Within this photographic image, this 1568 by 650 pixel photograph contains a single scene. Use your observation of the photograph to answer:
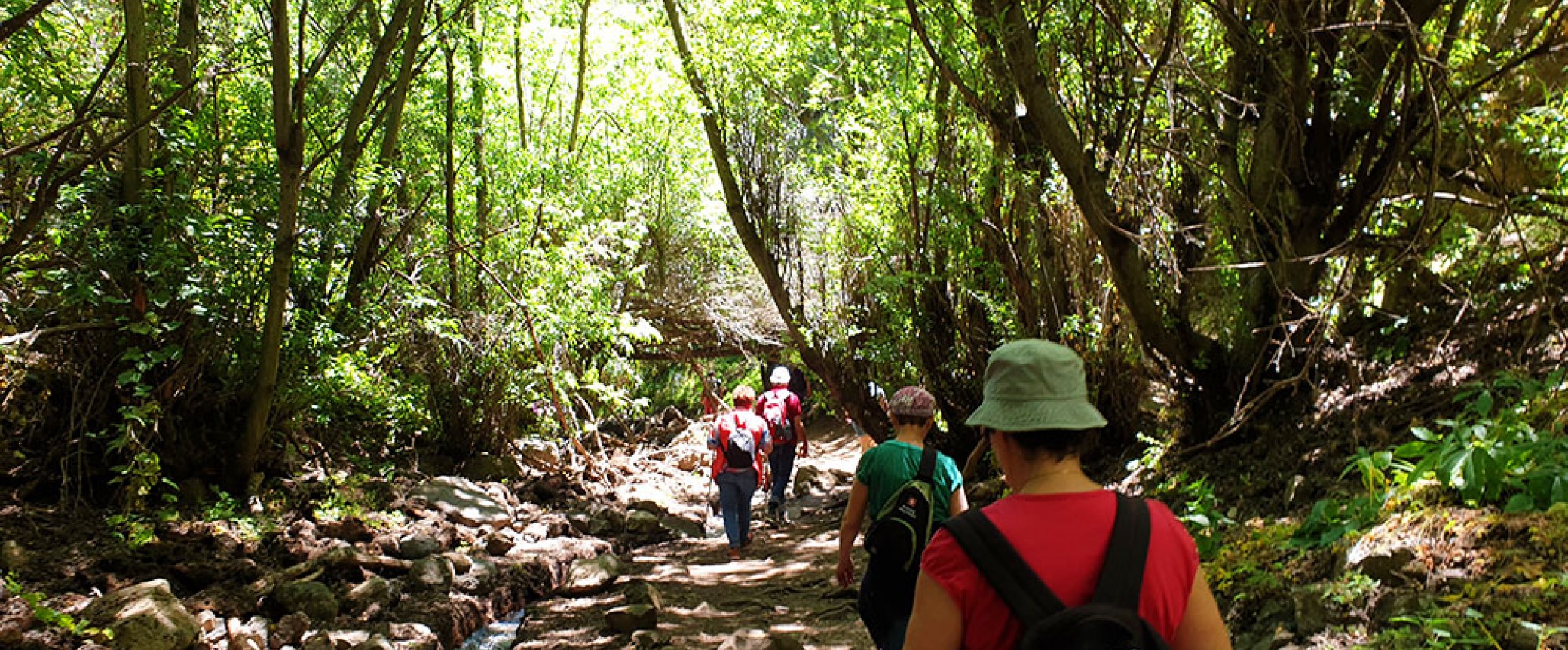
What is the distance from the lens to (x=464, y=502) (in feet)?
31.0

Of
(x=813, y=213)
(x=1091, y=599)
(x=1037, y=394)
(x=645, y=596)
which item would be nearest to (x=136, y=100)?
(x=645, y=596)

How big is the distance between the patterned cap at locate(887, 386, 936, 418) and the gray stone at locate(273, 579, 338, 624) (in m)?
3.89

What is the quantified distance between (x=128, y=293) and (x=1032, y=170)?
20.4ft

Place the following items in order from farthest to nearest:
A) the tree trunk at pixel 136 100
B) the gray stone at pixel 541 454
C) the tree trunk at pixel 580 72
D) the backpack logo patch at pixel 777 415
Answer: the tree trunk at pixel 580 72
the gray stone at pixel 541 454
the backpack logo patch at pixel 777 415
the tree trunk at pixel 136 100

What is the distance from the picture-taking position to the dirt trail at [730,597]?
635 centimetres

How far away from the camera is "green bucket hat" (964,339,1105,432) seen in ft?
6.52

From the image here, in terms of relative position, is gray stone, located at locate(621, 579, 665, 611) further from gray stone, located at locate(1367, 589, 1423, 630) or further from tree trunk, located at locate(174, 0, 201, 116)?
tree trunk, located at locate(174, 0, 201, 116)

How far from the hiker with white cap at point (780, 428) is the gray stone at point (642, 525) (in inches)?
47.4

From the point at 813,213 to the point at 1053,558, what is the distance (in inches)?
383

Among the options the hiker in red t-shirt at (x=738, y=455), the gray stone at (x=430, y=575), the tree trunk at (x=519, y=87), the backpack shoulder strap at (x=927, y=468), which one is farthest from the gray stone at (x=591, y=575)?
the tree trunk at (x=519, y=87)

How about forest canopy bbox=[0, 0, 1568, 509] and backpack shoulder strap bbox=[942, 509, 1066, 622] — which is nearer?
backpack shoulder strap bbox=[942, 509, 1066, 622]

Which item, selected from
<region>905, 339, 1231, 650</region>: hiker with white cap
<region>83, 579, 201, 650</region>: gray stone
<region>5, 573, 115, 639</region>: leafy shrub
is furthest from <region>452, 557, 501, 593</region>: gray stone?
<region>905, 339, 1231, 650</region>: hiker with white cap

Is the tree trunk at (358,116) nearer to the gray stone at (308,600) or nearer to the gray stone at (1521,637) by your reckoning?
the gray stone at (308,600)

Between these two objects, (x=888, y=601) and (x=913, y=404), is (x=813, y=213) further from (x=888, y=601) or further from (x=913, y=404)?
(x=888, y=601)
